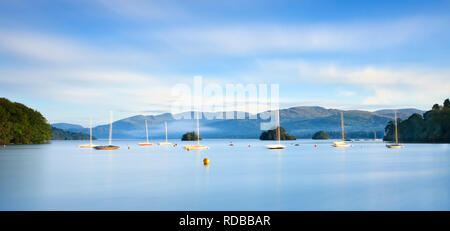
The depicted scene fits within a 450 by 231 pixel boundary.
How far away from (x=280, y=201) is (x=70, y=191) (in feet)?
39.6

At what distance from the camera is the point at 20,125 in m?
127

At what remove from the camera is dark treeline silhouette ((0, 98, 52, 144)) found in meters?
119

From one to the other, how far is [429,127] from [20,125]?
130668mm

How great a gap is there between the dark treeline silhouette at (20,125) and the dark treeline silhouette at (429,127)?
129123 millimetres

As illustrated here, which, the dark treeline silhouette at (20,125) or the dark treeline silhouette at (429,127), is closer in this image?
the dark treeline silhouette at (20,125)

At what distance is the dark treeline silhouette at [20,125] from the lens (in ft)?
391

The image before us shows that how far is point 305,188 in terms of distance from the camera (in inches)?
993

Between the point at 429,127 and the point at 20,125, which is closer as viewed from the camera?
the point at 20,125

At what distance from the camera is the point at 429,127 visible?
134 metres

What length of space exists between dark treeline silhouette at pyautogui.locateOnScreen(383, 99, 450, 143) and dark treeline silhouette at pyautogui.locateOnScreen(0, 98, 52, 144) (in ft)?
424

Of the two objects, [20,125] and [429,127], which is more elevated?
[20,125]
